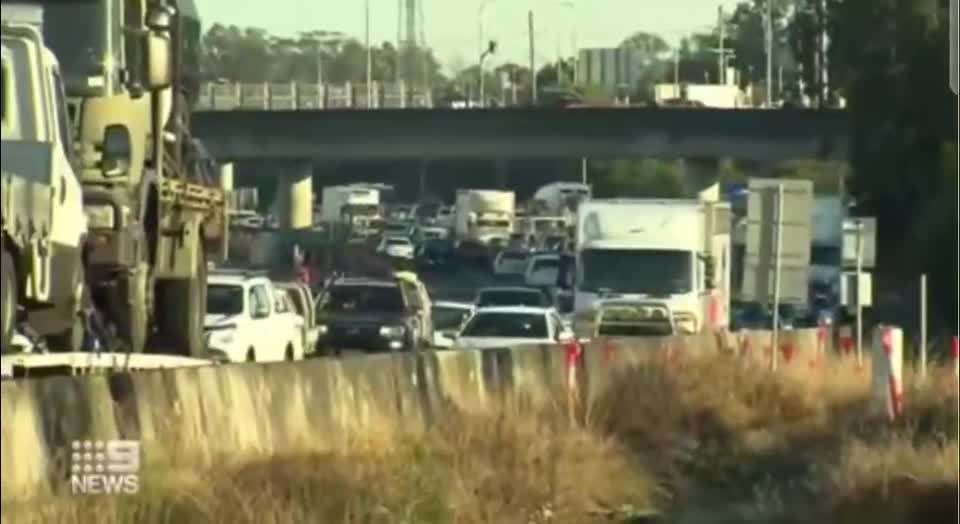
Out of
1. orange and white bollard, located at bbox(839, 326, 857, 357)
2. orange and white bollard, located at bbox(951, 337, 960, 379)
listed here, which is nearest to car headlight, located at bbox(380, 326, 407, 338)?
orange and white bollard, located at bbox(839, 326, 857, 357)

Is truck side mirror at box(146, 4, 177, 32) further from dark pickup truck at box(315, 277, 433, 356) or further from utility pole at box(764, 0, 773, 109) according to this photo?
utility pole at box(764, 0, 773, 109)

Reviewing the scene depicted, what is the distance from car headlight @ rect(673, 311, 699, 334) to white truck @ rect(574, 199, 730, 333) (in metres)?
0.02

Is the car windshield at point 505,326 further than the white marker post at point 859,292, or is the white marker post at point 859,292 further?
the car windshield at point 505,326

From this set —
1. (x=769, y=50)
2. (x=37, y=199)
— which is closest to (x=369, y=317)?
(x=37, y=199)

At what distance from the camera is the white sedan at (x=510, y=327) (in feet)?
149

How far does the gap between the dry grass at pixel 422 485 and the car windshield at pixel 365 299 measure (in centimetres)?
2345

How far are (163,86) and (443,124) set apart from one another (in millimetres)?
64180

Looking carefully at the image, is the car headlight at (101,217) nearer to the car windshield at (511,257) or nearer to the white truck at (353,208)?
the car windshield at (511,257)

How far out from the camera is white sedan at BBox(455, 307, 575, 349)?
4534cm

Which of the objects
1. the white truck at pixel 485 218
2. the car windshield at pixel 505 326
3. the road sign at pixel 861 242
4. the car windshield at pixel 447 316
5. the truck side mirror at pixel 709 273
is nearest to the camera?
the road sign at pixel 861 242

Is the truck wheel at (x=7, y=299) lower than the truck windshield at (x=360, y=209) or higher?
higher

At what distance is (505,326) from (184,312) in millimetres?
23464

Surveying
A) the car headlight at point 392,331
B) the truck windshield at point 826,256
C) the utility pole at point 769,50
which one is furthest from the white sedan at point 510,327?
the utility pole at point 769,50

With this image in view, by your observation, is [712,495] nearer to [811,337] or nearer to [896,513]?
[896,513]
